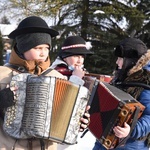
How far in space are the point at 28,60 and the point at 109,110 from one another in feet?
2.61

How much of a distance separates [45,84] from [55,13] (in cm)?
1219

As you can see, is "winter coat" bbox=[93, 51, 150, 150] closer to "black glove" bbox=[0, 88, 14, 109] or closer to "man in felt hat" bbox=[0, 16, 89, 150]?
"man in felt hat" bbox=[0, 16, 89, 150]

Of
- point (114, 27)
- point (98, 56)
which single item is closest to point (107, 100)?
point (98, 56)

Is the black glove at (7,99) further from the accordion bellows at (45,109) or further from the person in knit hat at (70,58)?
the person in knit hat at (70,58)

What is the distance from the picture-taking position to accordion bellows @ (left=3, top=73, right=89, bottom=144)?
6.33 ft

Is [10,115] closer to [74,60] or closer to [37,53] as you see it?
[37,53]

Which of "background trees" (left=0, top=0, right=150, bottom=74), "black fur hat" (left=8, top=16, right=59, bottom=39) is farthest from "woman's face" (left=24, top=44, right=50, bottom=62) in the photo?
"background trees" (left=0, top=0, right=150, bottom=74)

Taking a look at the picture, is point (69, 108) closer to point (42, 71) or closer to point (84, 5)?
point (42, 71)

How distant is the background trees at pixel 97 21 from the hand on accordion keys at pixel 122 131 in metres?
10.9

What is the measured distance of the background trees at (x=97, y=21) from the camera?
43.8 feet

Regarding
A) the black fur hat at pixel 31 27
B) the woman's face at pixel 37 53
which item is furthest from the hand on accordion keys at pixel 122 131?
the black fur hat at pixel 31 27

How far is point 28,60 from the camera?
2.14 m

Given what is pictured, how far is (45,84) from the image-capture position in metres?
1.93

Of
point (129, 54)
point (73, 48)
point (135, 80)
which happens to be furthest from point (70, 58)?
point (135, 80)
